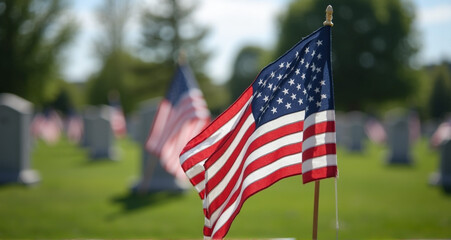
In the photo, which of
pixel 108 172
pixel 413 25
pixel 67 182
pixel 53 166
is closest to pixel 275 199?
pixel 67 182

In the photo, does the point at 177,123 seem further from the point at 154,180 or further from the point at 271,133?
the point at 271,133

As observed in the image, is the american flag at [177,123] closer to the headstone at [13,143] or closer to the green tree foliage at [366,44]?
the headstone at [13,143]

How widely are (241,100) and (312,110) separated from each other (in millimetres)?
807

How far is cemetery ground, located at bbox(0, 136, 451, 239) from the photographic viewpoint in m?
7.92

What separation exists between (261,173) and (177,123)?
4.84 metres

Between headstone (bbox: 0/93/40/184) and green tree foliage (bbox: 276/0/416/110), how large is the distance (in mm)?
30724

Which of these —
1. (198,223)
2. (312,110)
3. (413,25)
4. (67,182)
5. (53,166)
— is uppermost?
(413,25)

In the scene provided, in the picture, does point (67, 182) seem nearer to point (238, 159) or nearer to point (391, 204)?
point (391, 204)

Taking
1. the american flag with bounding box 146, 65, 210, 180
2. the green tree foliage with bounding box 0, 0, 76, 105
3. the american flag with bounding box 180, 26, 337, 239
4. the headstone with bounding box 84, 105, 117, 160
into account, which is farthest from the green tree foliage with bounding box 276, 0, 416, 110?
the american flag with bounding box 180, 26, 337, 239

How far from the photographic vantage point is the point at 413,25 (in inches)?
1672

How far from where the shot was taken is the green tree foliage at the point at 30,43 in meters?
25.6

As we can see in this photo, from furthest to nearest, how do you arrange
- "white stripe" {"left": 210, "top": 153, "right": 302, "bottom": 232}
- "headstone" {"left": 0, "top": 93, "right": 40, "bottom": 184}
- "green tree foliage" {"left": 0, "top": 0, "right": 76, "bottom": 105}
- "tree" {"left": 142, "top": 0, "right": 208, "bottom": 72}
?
"tree" {"left": 142, "top": 0, "right": 208, "bottom": 72} < "green tree foliage" {"left": 0, "top": 0, "right": 76, "bottom": 105} < "headstone" {"left": 0, "top": 93, "right": 40, "bottom": 184} < "white stripe" {"left": 210, "top": 153, "right": 302, "bottom": 232}

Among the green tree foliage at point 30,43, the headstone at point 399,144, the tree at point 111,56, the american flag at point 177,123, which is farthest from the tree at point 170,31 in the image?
the american flag at point 177,123

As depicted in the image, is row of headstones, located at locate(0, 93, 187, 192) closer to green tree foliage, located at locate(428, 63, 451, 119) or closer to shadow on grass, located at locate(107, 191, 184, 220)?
shadow on grass, located at locate(107, 191, 184, 220)
